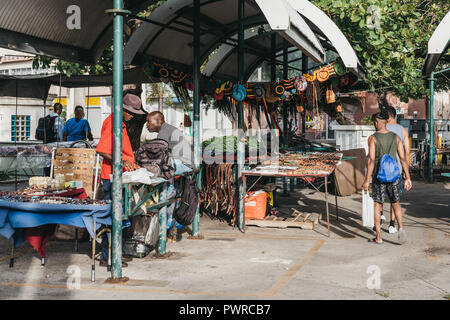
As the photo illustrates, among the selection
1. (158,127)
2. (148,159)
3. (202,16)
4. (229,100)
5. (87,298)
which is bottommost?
(87,298)

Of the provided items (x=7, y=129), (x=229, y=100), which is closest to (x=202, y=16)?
(x=229, y=100)

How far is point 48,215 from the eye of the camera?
20.5ft

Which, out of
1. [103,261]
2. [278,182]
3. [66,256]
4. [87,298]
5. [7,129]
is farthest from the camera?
[7,129]

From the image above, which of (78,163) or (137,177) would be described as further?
(78,163)

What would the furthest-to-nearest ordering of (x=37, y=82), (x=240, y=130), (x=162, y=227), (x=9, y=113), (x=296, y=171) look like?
(x=9, y=113)
(x=37, y=82)
(x=240, y=130)
(x=296, y=171)
(x=162, y=227)

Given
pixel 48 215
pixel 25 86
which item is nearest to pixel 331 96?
pixel 48 215

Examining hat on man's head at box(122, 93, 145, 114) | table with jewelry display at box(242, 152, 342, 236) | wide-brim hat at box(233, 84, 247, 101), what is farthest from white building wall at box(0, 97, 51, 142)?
hat on man's head at box(122, 93, 145, 114)

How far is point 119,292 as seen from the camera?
5691mm

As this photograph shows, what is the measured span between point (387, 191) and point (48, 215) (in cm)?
508

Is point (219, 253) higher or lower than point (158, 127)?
lower

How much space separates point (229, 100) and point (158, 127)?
121 inches

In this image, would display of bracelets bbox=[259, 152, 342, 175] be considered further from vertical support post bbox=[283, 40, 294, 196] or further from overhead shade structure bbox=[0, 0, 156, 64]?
overhead shade structure bbox=[0, 0, 156, 64]

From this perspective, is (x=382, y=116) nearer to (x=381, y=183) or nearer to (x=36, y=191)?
(x=381, y=183)

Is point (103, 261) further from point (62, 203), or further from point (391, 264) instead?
point (391, 264)
